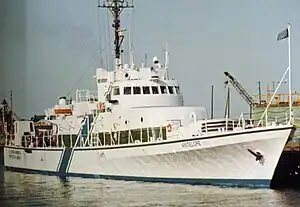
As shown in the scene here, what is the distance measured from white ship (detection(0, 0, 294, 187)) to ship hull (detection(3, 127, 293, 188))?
0.04 ft

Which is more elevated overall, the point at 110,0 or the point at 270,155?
the point at 110,0

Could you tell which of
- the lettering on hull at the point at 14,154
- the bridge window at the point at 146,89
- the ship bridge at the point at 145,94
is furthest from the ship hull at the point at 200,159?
the lettering on hull at the point at 14,154

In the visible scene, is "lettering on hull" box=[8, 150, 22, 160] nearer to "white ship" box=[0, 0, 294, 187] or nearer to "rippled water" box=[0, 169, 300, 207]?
"white ship" box=[0, 0, 294, 187]

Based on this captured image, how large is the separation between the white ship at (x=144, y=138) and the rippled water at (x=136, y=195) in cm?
33

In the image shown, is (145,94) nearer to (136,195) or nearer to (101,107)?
(101,107)

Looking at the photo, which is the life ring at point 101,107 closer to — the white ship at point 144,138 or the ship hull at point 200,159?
the white ship at point 144,138

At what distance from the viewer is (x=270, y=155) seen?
26.1 ft

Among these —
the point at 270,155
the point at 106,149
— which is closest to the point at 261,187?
the point at 270,155

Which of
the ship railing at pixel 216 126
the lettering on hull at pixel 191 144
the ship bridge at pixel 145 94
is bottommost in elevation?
the lettering on hull at pixel 191 144

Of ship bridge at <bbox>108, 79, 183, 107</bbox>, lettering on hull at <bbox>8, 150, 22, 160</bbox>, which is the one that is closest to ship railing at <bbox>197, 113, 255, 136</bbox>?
ship bridge at <bbox>108, 79, 183, 107</bbox>

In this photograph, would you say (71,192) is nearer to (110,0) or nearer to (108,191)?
(108,191)

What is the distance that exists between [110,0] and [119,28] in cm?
56

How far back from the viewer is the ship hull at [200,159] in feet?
26.1

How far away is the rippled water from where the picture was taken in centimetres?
680
